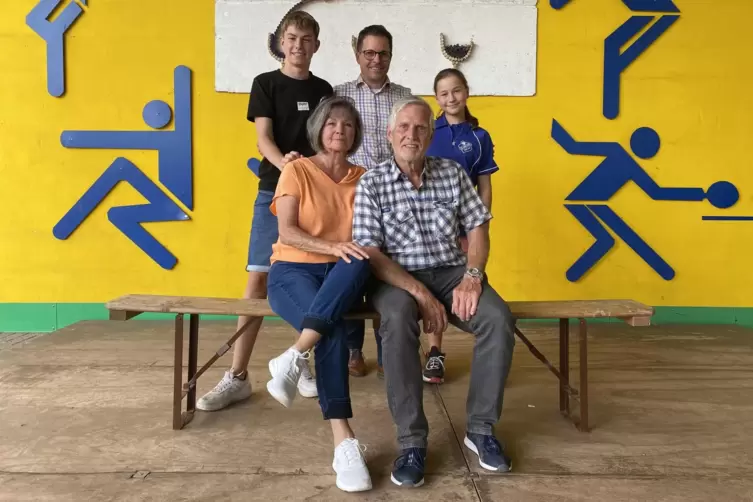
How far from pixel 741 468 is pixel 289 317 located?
62.7 inches

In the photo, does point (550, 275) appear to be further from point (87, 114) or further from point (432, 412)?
point (87, 114)

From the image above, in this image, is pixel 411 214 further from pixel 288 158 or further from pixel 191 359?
pixel 191 359

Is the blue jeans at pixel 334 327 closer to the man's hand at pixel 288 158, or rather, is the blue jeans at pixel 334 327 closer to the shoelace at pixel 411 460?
the shoelace at pixel 411 460

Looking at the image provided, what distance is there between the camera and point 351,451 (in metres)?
1.65

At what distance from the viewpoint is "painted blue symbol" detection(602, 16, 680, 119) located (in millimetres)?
3594

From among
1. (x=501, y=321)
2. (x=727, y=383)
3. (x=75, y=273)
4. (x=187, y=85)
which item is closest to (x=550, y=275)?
(x=727, y=383)

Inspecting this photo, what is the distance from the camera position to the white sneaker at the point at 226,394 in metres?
2.19

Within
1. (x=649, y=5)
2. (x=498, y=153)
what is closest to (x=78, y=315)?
(x=498, y=153)

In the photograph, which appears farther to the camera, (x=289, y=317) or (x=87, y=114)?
(x=87, y=114)

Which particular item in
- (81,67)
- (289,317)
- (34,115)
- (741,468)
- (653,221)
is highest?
(81,67)

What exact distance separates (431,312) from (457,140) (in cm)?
104

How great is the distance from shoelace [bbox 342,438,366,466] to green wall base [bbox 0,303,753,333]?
7.53ft

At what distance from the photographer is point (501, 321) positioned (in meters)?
1.76

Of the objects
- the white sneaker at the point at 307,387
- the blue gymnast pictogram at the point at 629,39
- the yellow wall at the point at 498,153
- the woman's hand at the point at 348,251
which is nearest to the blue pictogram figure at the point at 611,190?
the yellow wall at the point at 498,153
